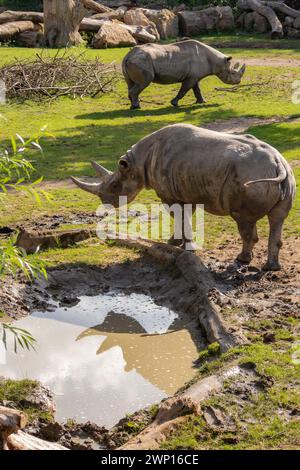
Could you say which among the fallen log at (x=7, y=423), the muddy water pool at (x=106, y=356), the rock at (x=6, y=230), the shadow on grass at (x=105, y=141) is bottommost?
the shadow on grass at (x=105, y=141)

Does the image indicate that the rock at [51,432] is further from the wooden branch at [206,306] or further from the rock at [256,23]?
the rock at [256,23]

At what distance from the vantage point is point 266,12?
1214 inches

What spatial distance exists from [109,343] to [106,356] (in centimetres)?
35

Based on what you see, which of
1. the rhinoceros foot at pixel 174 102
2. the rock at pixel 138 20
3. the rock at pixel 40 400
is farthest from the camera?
the rock at pixel 138 20

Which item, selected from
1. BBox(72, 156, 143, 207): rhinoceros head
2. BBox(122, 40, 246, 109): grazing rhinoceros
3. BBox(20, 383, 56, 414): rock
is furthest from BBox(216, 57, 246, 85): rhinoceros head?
BBox(20, 383, 56, 414): rock

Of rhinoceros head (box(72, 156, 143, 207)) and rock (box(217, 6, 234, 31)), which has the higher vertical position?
rhinoceros head (box(72, 156, 143, 207))

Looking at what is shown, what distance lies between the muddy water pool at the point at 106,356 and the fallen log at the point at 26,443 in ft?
3.34

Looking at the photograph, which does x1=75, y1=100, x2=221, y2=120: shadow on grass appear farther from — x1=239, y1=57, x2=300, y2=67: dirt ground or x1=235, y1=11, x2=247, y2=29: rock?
x1=235, y1=11, x2=247, y2=29: rock

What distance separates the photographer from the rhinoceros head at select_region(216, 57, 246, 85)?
21.9 meters

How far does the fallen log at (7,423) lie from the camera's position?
6246mm

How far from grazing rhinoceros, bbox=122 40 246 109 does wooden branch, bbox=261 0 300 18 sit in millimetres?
9791

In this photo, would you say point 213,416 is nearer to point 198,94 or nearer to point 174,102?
point 174,102

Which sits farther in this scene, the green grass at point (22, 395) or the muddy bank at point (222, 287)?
the muddy bank at point (222, 287)

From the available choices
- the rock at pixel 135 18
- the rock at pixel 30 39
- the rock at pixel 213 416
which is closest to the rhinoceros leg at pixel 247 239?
the rock at pixel 213 416
